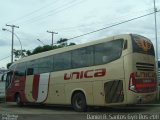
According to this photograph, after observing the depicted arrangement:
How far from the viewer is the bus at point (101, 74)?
690 inches

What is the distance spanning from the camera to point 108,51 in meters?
18.3

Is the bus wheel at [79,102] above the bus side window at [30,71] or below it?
below

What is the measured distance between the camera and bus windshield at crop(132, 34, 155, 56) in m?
17.8

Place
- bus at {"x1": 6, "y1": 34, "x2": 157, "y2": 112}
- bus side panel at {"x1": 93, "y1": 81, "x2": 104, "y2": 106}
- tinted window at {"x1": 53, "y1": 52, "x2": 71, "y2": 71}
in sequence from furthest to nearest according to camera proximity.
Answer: tinted window at {"x1": 53, "y1": 52, "x2": 71, "y2": 71} → bus side panel at {"x1": 93, "y1": 81, "x2": 104, "y2": 106} → bus at {"x1": 6, "y1": 34, "x2": 157, "y2": 112}

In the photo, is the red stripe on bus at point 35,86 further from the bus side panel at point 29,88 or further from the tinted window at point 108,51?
the tinted window at point 108,51

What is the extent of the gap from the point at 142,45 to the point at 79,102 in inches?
170

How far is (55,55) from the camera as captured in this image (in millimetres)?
22250

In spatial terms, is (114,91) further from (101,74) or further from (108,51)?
(108,51)

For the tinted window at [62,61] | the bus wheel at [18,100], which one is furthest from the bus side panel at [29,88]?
the tinted window at [62,61]

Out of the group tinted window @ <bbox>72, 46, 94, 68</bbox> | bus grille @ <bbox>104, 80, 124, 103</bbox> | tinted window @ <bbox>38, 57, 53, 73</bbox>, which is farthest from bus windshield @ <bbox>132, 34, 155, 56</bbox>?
tinted window @ <bbox>38, 57, 53, 73</bbox>

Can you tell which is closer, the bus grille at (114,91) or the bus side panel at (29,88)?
the bus grille at (114,91)

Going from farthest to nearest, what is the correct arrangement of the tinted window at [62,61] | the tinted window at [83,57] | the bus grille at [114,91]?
1. the tinted window at [62,61]
2. the tinted window at [83,57]
3. the bus grille at [114,91]

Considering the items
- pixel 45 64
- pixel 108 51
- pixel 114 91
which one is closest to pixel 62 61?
pixel 45 64

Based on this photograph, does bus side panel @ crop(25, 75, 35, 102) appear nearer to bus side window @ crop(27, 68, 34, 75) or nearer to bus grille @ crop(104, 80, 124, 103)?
bus side window @ crop(27, 68, 34, 75)
